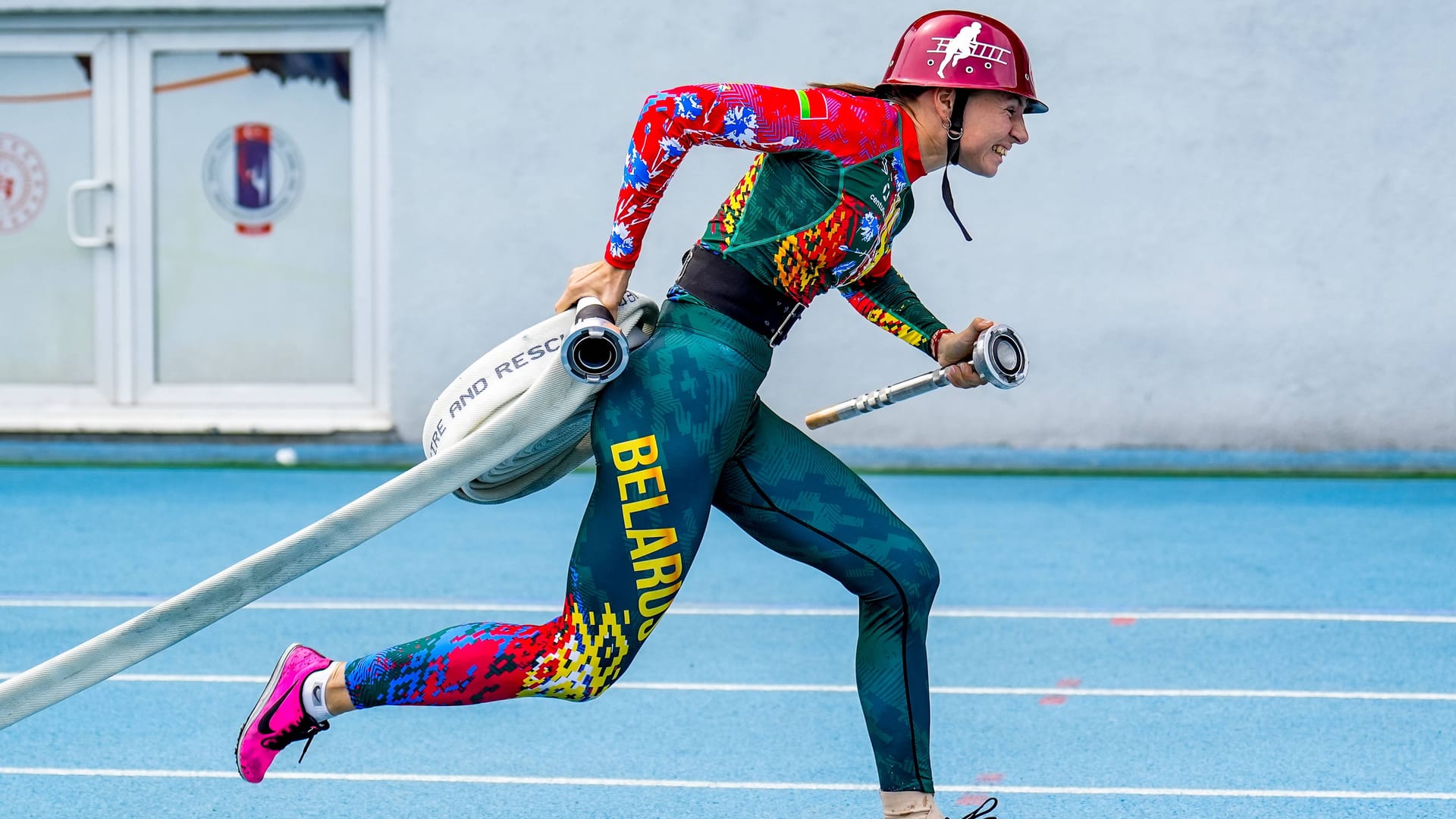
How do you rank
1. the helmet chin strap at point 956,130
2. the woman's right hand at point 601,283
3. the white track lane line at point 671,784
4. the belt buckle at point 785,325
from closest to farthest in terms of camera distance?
the woman's right hand at point 601,283 < the helmet chin strap at point 956,130 < the belt buckle at point 785,325 < the white track lane line at point 671,784

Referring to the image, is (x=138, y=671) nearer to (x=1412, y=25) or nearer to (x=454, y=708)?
(x=454, y=708)

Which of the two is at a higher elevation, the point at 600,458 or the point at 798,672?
the point at 600,458

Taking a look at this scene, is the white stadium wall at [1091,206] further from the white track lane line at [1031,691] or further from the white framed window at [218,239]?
the white track lane line at [1031,691]

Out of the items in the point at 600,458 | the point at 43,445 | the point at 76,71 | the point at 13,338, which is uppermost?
the point at 76,71

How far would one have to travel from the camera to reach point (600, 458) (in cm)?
268

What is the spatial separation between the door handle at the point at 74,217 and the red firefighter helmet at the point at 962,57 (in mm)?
8338

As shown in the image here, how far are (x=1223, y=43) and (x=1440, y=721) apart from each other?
6.06 m

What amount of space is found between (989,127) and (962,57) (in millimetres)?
134

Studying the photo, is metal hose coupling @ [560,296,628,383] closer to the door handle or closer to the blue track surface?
the blue track surface

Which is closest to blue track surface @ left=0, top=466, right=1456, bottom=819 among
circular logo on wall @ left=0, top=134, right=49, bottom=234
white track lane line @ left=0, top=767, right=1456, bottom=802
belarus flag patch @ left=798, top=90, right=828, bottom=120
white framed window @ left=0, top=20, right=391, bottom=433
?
white track lane line @ left=0, top=767, right=1456, bottom=802

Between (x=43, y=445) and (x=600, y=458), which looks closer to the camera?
(x=600, y=458)

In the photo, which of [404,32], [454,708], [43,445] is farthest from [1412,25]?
[43,445]

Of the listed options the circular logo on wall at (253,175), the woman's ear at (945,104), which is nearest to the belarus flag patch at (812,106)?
the woman's ear at (945,104)

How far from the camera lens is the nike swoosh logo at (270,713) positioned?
2797 millimetres
